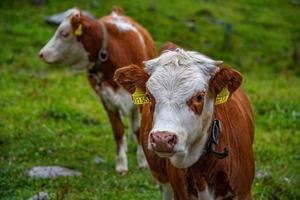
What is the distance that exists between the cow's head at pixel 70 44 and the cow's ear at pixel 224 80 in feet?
16.6

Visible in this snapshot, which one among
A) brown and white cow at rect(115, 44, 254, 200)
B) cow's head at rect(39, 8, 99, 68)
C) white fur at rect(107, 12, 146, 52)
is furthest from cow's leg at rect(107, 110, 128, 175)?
brown and white cow at rect(115, 44, 254, 200)

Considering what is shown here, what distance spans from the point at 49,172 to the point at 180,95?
4.68 meters

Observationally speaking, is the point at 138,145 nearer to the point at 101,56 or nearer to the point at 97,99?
the point at 101,56

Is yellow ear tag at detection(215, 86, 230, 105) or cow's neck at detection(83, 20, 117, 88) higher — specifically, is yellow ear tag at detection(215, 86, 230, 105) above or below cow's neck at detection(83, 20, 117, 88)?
above

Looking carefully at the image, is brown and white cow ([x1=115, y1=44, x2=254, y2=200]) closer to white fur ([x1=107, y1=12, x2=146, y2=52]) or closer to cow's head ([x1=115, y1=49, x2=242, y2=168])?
cow's head ([x1=115, y1=49, x2=242, y2=168])

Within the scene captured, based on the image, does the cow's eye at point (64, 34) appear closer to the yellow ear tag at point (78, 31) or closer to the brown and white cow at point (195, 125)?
the yellow ear tag at point (78, 31)

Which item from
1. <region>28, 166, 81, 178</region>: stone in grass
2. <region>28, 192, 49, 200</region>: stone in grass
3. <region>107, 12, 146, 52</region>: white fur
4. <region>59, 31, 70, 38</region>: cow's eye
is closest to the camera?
<region>28, 192, 49, 200</region>: stone in grass

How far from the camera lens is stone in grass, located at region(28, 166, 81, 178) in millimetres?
9516

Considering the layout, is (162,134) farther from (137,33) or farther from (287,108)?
(287,108)

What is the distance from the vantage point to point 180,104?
17.4 feet

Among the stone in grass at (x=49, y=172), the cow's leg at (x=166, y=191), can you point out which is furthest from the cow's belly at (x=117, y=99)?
the cow's leg at (x=166, y=191)

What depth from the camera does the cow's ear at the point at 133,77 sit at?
5.73m

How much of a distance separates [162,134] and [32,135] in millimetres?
6901

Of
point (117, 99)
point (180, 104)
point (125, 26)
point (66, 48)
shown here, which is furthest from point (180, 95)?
point (125, 26)
